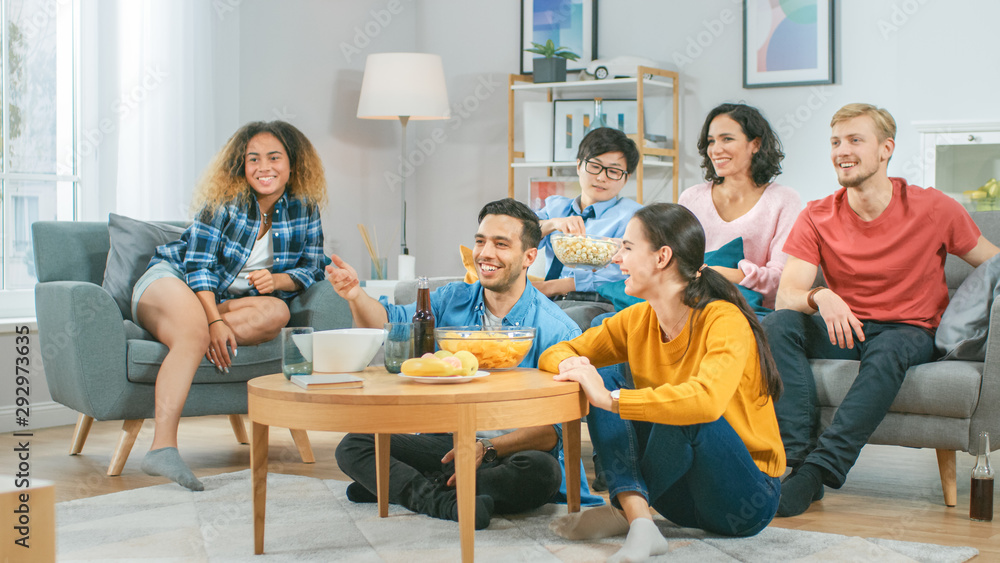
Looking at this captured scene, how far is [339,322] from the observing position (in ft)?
10.2

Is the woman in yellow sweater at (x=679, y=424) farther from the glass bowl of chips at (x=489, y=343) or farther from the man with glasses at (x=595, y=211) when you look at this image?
the man with glasses at (x=595, y=211)

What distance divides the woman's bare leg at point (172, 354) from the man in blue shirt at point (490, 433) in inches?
22.5

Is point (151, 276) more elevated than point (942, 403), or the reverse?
point (151, 276)

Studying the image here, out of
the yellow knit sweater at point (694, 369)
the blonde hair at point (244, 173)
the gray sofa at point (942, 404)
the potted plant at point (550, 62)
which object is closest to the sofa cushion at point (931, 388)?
the gray sofa at point (942, 404)

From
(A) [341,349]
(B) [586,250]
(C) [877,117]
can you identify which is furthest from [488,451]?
(C) [877,117]

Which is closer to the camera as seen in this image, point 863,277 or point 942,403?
point 942,403

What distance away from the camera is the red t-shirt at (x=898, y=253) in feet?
8.89

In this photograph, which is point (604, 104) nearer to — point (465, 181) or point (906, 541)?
point (465, 181)

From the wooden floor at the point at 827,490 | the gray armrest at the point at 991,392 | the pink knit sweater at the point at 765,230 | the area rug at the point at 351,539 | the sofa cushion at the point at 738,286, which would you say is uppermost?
the pink knit sweater at the point at 765,230

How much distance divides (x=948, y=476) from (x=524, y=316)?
1207mm

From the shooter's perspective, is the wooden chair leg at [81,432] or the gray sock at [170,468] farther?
the wooden chair leg at [81,432]

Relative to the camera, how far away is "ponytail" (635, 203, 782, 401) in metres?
1.98

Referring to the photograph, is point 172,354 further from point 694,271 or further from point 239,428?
point 694,271

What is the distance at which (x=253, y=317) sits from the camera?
297cm
